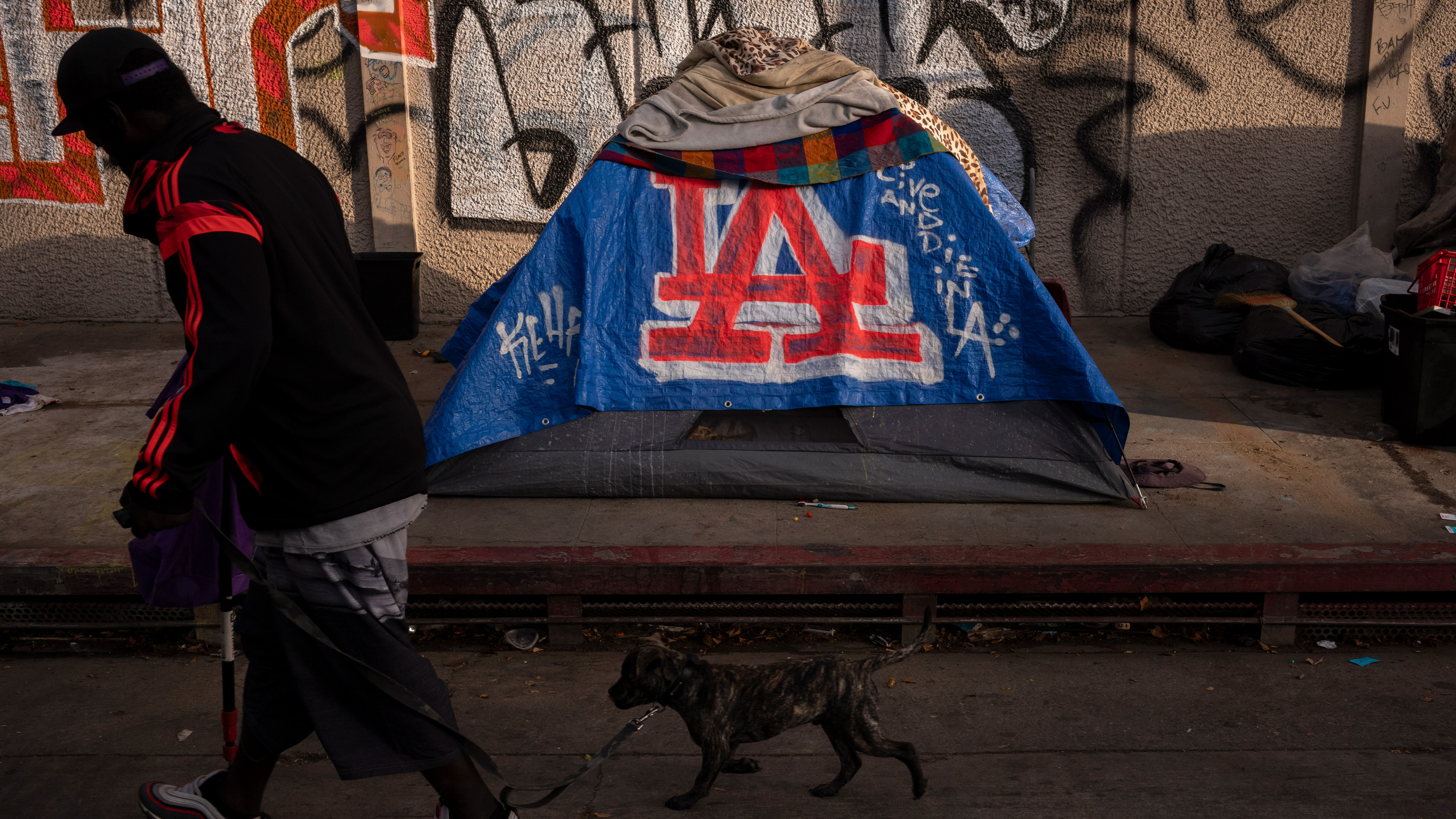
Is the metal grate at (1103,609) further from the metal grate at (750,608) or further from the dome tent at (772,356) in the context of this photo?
the dome tent at (772,356)

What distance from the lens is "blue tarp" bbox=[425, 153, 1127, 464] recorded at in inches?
171

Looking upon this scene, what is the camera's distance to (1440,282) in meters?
4.88

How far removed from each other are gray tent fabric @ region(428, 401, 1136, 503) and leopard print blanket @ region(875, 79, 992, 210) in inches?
36.0

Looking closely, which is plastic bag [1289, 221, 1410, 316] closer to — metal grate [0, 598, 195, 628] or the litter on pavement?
metal grate [0, 598, 195, 628]

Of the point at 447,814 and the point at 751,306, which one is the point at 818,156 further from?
the point at 447,814

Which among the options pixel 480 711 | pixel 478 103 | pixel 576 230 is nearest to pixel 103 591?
pixel 480 711

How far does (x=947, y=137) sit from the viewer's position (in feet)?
15.6

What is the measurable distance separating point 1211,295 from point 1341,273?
2.32 feet

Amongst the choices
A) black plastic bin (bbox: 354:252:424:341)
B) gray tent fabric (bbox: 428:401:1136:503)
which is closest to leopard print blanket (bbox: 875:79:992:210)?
gray tent fabric (bbox: 428:401:1136:503)

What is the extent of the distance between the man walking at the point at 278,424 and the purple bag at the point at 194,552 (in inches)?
14.6

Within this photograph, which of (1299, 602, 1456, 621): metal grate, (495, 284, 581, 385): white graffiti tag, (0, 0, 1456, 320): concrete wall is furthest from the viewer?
(0, 0, 1456, 320): concrete wall

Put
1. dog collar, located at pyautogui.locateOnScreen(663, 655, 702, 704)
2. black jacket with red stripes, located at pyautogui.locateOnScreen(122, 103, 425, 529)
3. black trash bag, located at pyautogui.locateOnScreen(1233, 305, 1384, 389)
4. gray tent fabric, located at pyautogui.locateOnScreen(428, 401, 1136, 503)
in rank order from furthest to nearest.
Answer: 1. black trash bag, located at pyautogui.locateOnScreen(1233, 305, 1384, 389)
2. gray tent fabric, located at pyautogui.locateOnScreen(428, 401, 1136, 503)
3. dog collar, located at pyautogui.locateOnScreen(663, 655, 702, 704)
4. black jacket with red stripes, located at pyautogui.locateOnScreen(122, 103, 425, 529)

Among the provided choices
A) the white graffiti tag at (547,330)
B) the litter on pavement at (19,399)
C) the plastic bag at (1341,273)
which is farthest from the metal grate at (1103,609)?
the litter on pavement at (19,399)

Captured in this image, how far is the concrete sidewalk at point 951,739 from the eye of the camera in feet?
9.60
